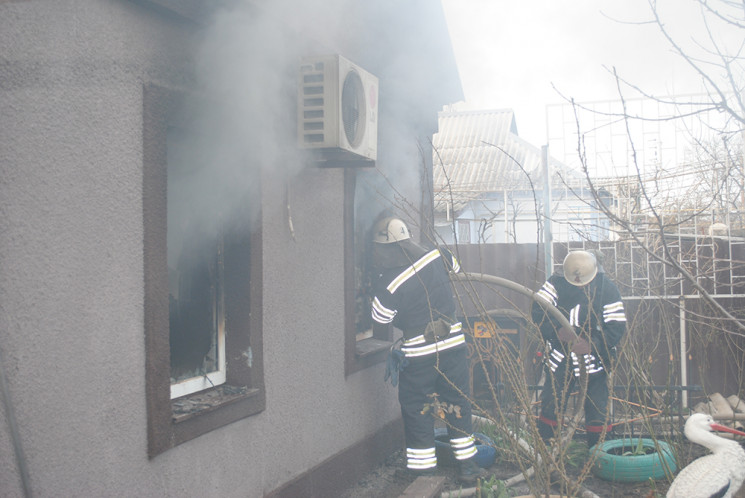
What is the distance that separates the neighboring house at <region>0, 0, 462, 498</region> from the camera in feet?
8.32

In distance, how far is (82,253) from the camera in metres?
2.77

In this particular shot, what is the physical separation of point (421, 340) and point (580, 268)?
5.57 feet

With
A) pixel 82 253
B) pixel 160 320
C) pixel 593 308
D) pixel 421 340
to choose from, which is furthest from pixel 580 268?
pixel 82 253

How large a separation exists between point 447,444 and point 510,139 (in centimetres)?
1641

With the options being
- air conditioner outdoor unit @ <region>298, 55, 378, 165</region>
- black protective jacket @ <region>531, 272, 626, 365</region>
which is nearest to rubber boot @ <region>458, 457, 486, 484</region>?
black protective jacket @ <region>531, 272, 626, 365</region>

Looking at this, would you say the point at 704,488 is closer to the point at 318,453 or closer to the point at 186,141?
the point at 318,453

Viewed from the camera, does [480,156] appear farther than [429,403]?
Yes

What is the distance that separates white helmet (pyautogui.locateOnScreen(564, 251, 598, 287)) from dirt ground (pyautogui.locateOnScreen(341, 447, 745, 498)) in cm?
173

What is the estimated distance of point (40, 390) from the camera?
2537 millimetres

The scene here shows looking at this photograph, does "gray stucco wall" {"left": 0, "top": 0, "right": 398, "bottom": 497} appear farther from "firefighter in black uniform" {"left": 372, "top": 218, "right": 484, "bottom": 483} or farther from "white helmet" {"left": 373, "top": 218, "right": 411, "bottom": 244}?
"white helmet" {"left": 373, "top": 218, "right": 411, "bottom": 244}

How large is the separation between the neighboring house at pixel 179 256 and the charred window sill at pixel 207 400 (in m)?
0.02

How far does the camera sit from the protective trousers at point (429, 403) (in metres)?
5.39

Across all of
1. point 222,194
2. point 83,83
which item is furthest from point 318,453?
point 83,83

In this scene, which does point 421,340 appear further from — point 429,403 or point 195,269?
point 195,269
